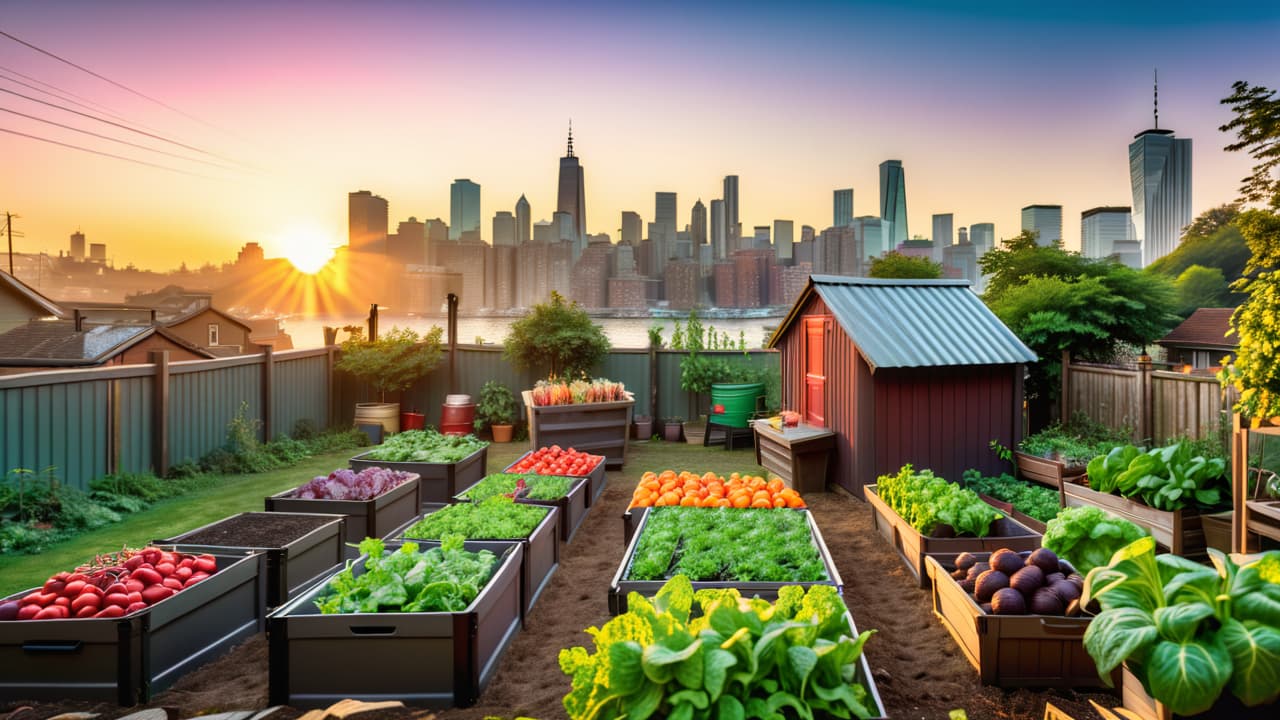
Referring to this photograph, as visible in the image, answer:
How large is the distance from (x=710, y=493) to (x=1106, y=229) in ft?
131

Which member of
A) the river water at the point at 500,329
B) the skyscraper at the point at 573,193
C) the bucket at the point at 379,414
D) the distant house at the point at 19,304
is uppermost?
the skyscraper at the point at 573,193

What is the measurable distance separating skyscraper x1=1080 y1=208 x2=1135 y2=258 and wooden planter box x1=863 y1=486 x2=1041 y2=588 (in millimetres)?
34565


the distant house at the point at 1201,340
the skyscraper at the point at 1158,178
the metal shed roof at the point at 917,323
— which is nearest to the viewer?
the metal shed roof at the point at 917,323

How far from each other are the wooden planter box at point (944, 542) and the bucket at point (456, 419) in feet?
31.7

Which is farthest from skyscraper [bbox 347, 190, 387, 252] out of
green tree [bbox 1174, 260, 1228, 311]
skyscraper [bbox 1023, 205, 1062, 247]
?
green tree [bbox 1174, 260, 1228, 311]

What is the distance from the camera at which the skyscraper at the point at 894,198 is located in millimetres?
34031

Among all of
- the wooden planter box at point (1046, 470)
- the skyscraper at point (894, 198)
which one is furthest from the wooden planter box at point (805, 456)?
the skyscraper at point (894, 198)

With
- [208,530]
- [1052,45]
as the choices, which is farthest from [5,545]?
[1052,45]

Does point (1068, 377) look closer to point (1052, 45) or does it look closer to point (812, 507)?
point (812, 507)

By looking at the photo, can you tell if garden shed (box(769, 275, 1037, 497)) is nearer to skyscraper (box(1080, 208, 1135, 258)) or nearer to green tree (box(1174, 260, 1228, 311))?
skyscraper (box(1080, 208, 1135, 258))

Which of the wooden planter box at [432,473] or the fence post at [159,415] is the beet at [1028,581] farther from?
the fence post at [159,415]

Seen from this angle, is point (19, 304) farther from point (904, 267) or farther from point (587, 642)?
point (904, 267)

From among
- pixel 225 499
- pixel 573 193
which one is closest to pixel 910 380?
pixel 225 499

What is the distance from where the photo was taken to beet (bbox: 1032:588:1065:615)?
365 centimetres
